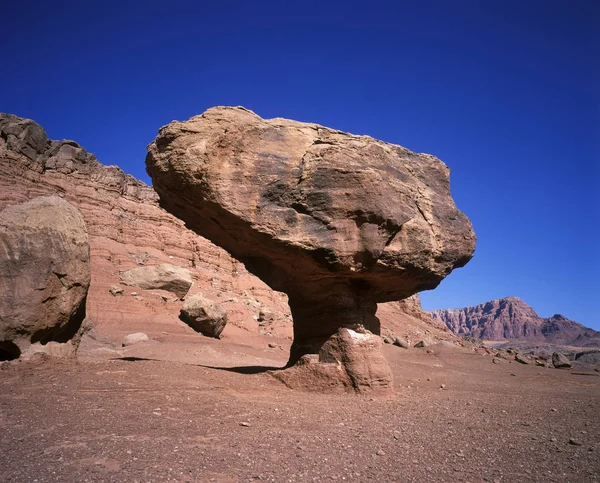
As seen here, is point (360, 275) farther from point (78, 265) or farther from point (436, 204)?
point (78, 265)

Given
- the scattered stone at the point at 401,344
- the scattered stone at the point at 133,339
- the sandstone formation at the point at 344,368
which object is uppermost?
the scattered stone at the point at 401,344

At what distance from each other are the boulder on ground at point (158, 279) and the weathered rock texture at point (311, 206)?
53.2 feet

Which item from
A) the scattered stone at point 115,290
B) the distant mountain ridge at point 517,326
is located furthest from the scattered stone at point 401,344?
the distant mountain ridge at point 517,326

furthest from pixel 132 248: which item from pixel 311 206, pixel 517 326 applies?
pixel 517 326

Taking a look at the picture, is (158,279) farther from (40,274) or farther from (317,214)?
(317,214)

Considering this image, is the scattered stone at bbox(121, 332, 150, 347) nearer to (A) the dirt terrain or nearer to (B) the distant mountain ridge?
(A) the dirt terrain

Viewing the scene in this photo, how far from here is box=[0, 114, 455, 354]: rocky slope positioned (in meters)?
20.6

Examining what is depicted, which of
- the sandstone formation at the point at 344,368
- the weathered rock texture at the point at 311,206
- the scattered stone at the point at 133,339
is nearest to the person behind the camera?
the weathered rock texture at the point at 311,206

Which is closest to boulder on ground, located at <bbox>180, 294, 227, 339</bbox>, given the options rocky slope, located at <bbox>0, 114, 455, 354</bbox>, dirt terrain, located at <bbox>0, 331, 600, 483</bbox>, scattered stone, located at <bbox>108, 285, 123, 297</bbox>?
rocky slope, located at <bbox>0, 114, 455, 354</bbox>

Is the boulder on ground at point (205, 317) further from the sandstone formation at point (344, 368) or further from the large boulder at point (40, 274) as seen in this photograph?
the sandstone formation at point (344, 368)

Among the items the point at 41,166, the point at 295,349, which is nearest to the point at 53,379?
the point at 295,349

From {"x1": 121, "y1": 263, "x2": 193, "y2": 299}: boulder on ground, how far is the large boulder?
15439 mm

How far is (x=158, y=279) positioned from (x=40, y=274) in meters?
16.5

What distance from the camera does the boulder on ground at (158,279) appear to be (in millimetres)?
22656
